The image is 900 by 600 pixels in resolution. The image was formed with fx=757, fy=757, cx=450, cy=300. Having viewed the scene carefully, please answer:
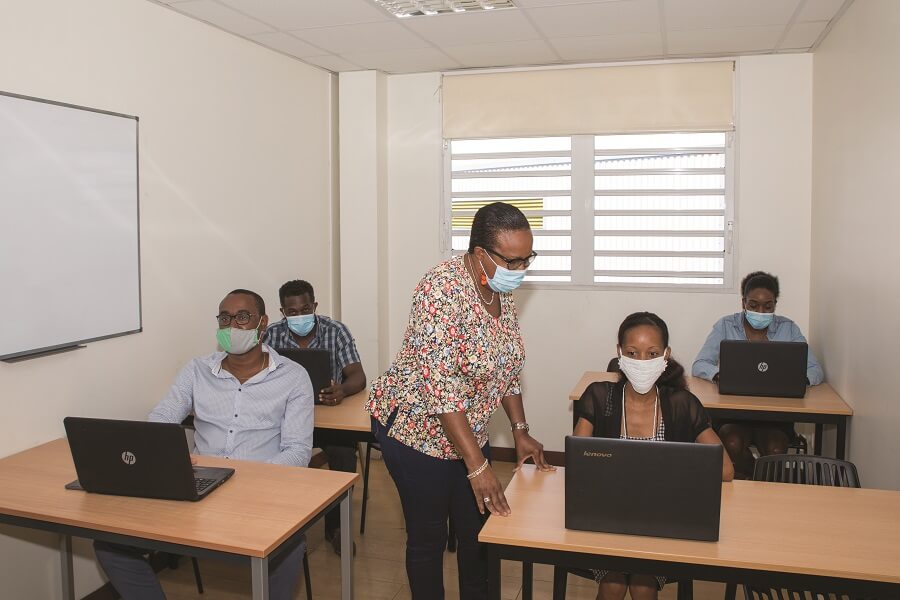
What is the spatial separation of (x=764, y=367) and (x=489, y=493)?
2.16 m

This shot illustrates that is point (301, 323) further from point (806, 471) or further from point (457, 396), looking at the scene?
point (806, 471)

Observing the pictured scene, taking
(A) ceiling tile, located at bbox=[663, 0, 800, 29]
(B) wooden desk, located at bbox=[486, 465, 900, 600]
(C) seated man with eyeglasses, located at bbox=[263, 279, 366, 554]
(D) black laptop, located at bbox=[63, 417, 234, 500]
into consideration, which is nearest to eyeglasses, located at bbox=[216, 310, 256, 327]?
(D) black laptop, located at bbox=[63, 417, 234, 500]

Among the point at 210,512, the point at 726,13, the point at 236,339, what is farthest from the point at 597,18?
the point at 210,512


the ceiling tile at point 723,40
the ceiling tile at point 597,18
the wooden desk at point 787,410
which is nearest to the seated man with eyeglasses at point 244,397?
the wooden desk at point 787,410

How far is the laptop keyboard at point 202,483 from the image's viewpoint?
2416mm

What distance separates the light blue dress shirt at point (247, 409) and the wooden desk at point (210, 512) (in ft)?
0.89

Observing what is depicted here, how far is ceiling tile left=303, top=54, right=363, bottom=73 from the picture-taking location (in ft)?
16.1

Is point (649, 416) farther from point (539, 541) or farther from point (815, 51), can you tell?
point (815, 51)

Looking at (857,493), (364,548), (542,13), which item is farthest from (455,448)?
(542,13)

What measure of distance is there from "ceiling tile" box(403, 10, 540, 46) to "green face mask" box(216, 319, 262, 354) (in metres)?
2.02

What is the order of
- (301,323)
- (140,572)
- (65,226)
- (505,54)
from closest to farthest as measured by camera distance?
(140,572) < (65,226) < (301,323) < (505,54)

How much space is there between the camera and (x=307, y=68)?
5.11 metres

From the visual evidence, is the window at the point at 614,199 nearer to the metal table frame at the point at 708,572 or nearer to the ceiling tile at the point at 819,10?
the ceiling tile at the point at 819,10

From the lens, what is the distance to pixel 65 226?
313 centimetres
